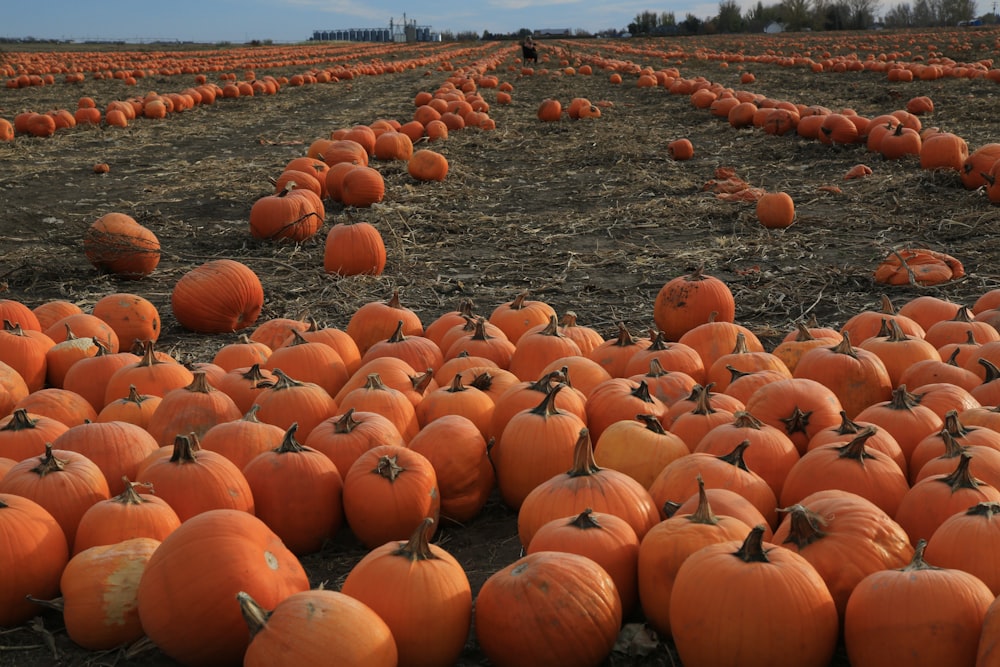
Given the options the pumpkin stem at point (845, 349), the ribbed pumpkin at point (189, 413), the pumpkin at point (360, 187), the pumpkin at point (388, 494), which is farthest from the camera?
the pumpkin at point (360, 187)

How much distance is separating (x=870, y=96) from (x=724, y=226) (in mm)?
14974

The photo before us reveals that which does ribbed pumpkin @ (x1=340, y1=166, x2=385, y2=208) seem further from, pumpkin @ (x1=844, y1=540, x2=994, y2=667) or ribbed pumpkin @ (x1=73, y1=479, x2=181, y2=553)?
pumpkin @ (x1=844, y1=540, x2=994, y2=667)

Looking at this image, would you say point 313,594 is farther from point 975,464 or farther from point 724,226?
point 724,226

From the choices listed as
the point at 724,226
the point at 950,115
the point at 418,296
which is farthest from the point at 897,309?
the point at 950,115

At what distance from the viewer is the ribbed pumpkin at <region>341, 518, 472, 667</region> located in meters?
2.42

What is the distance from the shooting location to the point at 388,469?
3154 millimetres

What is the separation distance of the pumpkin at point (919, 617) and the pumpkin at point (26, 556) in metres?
2.38

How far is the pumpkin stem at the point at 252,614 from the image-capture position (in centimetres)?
222

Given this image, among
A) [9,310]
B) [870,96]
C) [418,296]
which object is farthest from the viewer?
[870,96]

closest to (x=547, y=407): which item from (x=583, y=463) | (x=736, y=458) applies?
(x=583, y=463)

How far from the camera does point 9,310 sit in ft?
17.2

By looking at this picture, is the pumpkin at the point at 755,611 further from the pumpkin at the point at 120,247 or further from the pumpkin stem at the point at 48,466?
the pumpkin at the point at 120,247

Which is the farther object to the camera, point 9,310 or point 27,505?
point 9,310

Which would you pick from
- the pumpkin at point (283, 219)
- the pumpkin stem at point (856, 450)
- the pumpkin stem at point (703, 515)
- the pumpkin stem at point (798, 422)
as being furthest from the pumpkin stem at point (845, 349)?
the pumpkin at point (283, 219)
